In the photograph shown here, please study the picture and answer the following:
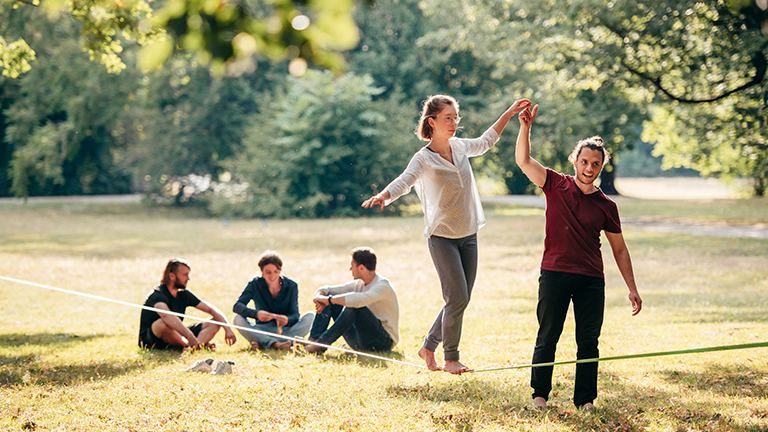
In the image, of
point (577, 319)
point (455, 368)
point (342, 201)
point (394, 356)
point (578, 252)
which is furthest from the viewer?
point (342, 201)

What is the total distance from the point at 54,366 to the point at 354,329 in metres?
2.66

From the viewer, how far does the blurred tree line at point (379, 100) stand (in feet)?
53.6

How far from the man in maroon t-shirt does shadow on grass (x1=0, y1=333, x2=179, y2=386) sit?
3537 millimetres

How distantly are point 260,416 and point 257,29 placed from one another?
9.04ft

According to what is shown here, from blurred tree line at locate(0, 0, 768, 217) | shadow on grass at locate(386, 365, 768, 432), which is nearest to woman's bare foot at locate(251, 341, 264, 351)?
shadow on grass at locate(386, 365, 768, 432)

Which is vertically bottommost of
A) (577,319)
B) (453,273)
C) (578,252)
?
(577,319)

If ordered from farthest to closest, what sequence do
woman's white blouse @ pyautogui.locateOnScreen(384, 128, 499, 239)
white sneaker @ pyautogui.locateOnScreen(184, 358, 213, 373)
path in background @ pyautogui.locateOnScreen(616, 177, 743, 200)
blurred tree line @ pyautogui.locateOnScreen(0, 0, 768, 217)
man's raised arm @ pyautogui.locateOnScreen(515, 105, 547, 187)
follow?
path in background @ pyautogui.locateOnScreen(616, 177, 743, 200) → blurred tree line @ pyautogui.locateOnScreen(0, 0, 768, 217) → white sneaker @ pyautogui.locateOnScreen(184, 358, 213, 373) → woman's white blouse @ pyautogui.locateOnScreen(384, 128, 499, 239) → man's raised arm @ pyautogui.locateOnScreen(515, 105, 547, 187)

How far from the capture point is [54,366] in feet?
20.3

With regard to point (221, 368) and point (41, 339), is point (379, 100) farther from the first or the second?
point (221, 368)

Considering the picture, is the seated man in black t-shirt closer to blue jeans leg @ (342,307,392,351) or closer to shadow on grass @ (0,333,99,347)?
blue jeans leg @ (342,307,392,351)

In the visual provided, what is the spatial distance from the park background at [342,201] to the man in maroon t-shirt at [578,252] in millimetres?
527

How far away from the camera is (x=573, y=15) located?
17.3m

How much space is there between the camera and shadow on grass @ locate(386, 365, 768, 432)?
4363 mm

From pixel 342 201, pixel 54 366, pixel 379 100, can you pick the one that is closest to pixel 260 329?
pixel 54 366
